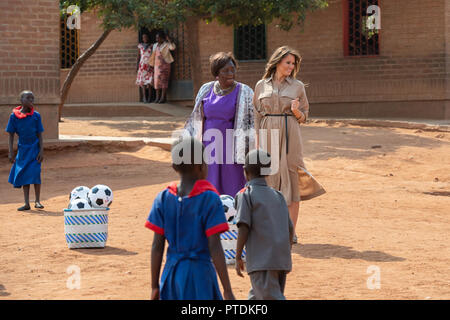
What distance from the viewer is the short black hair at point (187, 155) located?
149 inches

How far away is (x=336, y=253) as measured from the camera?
7.08m

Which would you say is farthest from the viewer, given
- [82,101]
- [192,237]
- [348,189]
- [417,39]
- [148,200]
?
[82,101]

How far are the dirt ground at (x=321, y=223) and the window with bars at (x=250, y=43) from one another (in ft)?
14.5

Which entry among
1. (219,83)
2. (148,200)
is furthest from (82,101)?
(219,83)

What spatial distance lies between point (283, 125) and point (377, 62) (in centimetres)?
1324

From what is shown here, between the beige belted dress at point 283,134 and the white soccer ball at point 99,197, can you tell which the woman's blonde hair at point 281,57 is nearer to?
the beige belted dress at point 283,134

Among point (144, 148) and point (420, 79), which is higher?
point (420, 79)

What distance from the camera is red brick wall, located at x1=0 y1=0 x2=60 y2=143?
46.0ft

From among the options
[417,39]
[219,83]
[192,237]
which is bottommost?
[192,237]

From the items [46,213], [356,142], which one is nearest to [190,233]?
[46,213]

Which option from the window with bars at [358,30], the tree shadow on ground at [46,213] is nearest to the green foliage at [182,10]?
the window with bars at [358,30]

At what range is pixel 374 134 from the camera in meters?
16.1

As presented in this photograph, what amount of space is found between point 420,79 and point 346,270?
548 inches
